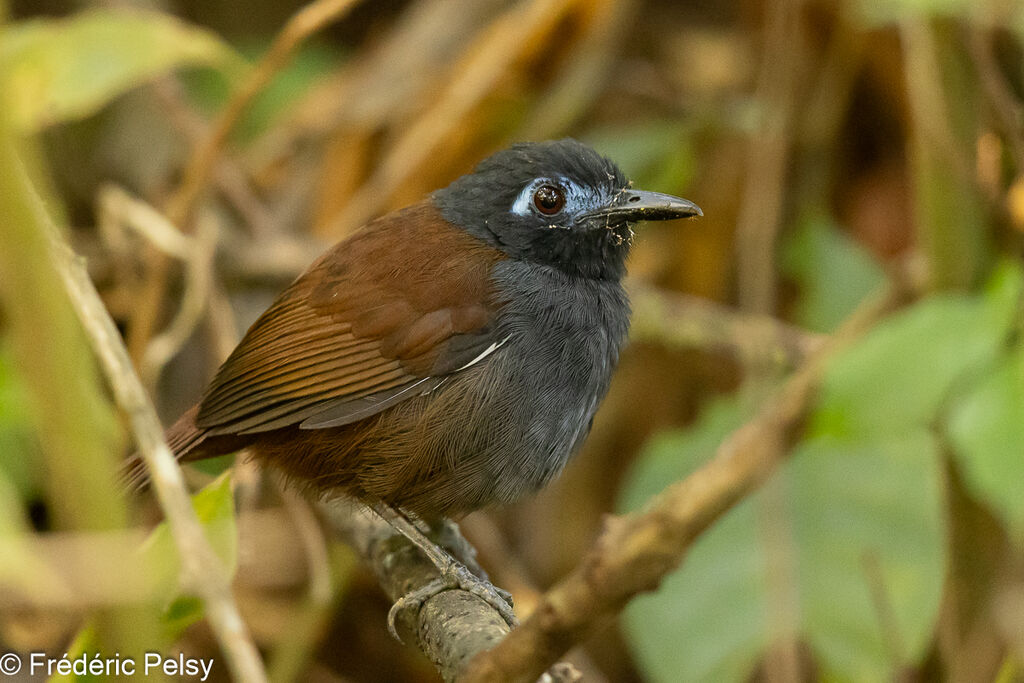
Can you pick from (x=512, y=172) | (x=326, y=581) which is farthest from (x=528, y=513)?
(x=512, y=172)

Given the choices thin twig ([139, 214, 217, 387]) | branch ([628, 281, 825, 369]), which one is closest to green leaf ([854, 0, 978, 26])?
branch ([628, 281, 825, 369])

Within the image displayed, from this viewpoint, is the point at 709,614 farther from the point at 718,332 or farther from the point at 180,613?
the point at 180,613

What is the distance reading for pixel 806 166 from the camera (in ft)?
16.8

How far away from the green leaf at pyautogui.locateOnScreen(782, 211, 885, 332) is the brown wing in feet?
6.74

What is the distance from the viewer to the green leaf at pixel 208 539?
188 centimetres

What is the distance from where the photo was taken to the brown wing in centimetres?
273

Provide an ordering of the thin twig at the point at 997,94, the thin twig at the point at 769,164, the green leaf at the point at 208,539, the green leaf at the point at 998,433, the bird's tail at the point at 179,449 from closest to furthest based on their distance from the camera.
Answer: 1. the green leaf at the point at 208,539
2. the green leaf at the point at 998,433
3. the bird's tail at the point at 179,449
4. the thin twig at the point at 997,94
5. the thin twig at the point at 769,164

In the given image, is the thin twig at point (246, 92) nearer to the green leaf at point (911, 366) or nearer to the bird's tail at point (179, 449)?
the bird's tail at point (179, 449)

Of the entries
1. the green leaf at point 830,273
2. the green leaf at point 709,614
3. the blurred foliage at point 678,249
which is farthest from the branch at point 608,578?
the green leaf at point 830,273

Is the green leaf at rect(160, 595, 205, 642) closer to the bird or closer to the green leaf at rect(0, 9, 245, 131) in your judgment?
the bird

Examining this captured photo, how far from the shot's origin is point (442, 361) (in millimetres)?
2711

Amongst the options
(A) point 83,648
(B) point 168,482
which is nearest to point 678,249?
(A) point 83,648

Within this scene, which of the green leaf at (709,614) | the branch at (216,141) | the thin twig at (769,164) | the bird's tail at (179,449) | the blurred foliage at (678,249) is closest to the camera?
the blurred foliage at (678,249)

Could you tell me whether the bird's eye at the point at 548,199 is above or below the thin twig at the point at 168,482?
above
